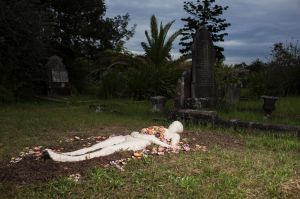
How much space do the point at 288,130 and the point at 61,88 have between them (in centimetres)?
1439

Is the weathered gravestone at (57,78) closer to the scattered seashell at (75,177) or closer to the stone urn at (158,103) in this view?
the stone urn at (158,103)

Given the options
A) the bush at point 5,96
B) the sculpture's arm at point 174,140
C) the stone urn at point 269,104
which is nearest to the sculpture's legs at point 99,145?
the sculpture's arm at point 174,140

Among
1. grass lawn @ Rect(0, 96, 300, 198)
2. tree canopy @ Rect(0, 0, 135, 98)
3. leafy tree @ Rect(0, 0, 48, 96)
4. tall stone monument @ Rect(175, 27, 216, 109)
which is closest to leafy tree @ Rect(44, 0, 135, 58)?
tree canopy @ Rect(0, 0, 135, 98)

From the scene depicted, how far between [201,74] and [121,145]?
8148mm

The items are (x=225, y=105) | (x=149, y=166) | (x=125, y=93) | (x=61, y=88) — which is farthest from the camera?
(x=61, y=88)

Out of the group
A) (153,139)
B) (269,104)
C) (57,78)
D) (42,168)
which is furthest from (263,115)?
(57,78)

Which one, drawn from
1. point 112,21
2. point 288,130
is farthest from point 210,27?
point 288,130

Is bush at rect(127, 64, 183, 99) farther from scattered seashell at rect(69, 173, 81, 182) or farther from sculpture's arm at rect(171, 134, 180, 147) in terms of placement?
scattered seashell at rect(69, 173, 81, 182)

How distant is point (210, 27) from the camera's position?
3228 cm

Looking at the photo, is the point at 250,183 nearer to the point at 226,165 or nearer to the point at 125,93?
the point at 226,165

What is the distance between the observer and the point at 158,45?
24.4 m

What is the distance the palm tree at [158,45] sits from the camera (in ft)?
80.3

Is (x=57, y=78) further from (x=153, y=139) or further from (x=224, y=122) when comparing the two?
(x=153, y=139)

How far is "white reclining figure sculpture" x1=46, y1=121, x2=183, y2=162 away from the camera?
615 centimetres
